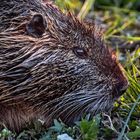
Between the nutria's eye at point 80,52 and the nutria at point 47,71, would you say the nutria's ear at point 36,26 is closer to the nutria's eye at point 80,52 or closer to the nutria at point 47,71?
the nutria at point 47,71

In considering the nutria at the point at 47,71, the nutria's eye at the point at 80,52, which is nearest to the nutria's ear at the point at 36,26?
the nutria at the point at 47,71

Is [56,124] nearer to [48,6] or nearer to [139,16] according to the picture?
[48,6]

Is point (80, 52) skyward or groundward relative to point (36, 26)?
groundward

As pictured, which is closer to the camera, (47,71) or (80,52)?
(47,71)

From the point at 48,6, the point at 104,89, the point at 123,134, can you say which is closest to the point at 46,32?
the point at 48,6

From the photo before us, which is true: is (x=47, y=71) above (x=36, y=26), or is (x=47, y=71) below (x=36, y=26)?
below
